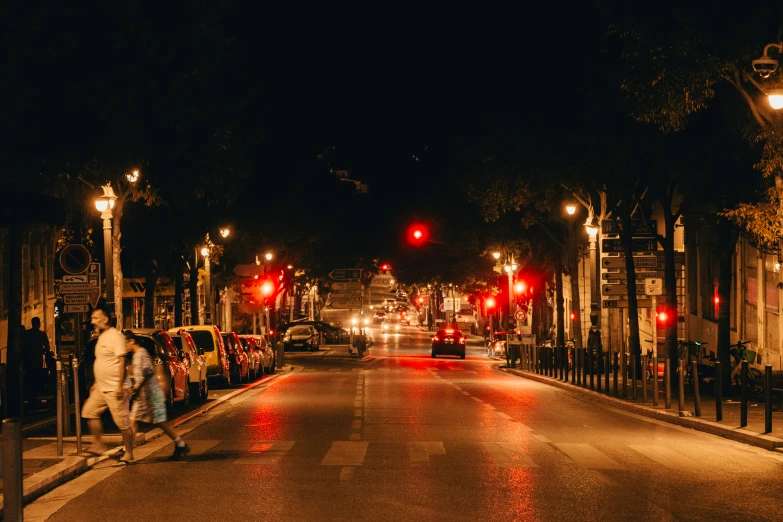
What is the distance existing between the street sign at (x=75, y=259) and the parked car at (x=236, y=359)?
12.4 metres

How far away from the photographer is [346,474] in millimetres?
12688

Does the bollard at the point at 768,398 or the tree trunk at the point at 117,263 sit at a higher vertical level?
the tree trunk at the point at 117,263

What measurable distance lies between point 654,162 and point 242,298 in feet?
80.7

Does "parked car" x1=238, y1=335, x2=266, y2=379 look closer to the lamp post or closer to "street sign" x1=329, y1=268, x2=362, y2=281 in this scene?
the lamp post

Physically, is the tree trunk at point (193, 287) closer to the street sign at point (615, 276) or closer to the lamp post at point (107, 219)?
the lamp post at point (107, 219)

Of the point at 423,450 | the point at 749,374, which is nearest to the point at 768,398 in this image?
the point at 423,450

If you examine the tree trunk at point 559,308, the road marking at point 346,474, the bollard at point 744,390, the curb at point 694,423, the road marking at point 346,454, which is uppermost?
the tree trunk at point 559,308

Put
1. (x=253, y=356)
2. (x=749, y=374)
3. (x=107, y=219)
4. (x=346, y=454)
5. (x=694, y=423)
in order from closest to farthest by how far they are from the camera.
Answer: (x=346, y=454), (x=694, y=423), (x=749, y=374), (x=107, y=219), (x=253, y=356)

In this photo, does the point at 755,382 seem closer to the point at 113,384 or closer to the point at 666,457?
the point at 666,457

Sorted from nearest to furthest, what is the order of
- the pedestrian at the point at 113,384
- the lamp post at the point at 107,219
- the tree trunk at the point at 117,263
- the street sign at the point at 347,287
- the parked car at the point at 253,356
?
the pedestrian at the point at 113,384 → the lamp post at the point at 107,219 → the tree trunk at the point at 117,263 → the parked car at the point at 253,356 → the street sign at the point at 347,287

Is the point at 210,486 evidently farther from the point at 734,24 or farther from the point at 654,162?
the point at 654,162

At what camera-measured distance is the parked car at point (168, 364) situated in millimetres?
20266

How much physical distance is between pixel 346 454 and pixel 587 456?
9.74 feet

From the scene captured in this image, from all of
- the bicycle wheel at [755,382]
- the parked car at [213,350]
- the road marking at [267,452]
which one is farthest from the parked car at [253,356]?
the road marking at [267,452]
